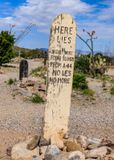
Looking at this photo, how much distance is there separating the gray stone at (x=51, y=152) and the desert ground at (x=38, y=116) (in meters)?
0.86

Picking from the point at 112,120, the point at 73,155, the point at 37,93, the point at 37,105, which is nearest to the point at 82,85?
the point at 37,93

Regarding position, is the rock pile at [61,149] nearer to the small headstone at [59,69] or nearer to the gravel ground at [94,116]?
the small headstone at [59,69]

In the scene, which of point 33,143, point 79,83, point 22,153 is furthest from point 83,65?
point 22,153

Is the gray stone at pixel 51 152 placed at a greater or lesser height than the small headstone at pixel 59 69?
lesser

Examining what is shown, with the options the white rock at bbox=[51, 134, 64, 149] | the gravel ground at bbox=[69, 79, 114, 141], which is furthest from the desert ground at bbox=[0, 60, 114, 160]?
the white rock at bbox=[51, 134, 64, 149]

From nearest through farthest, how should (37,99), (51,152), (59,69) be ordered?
(51,152) < (59,69) < (37,99)

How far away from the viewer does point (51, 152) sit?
804 cm

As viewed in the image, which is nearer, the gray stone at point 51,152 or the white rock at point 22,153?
the gray stone at point 51,152

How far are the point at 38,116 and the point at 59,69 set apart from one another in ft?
14.0

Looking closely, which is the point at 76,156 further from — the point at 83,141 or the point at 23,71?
the point at 23,71

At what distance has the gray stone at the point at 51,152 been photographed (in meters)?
7.95

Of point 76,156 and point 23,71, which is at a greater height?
point 23,71

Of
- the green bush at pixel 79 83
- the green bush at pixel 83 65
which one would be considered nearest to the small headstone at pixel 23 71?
the green bush at pixel 79 83

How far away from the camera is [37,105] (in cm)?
1534
